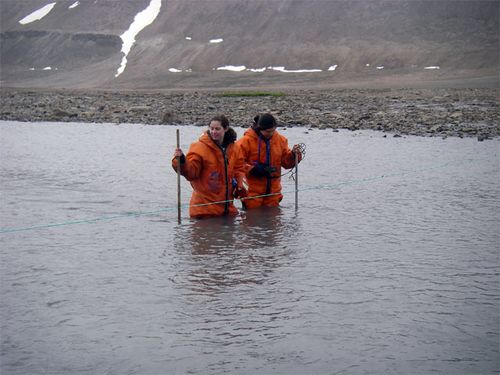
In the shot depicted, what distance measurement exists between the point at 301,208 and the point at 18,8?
113 meters

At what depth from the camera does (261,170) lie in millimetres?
9359

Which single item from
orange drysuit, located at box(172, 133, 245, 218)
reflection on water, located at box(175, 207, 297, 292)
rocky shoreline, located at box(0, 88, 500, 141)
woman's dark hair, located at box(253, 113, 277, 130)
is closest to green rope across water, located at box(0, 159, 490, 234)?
orange drysuit, located at box(172, 133, 245, 218)

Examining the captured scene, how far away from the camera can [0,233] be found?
8.87m

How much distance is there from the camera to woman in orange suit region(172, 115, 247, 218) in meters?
8.63

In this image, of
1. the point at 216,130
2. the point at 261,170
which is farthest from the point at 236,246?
the point at 261,170

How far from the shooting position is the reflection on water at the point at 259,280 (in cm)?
512

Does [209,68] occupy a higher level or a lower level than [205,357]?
higher

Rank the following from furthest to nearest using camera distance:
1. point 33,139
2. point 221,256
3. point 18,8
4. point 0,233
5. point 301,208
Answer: point 18,8 < point 33,139 < point 301,208 < point 0,233 < point 221,256

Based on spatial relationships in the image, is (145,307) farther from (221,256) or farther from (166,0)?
(166,0)

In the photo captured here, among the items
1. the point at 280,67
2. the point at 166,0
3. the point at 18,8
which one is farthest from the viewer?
the point at 18,8

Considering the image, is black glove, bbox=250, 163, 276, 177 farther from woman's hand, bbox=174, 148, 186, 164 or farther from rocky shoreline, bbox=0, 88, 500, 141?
rocky shoreline, bbox=0, 88, 500, 141

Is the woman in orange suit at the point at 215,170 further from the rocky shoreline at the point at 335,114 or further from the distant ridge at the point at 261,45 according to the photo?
the distant ridge at the point at 261,45

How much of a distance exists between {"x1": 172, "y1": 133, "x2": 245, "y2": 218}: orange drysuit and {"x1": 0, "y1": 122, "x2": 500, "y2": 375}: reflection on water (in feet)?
0.71

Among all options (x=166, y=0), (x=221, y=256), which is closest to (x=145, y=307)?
(x=221, y=256)
